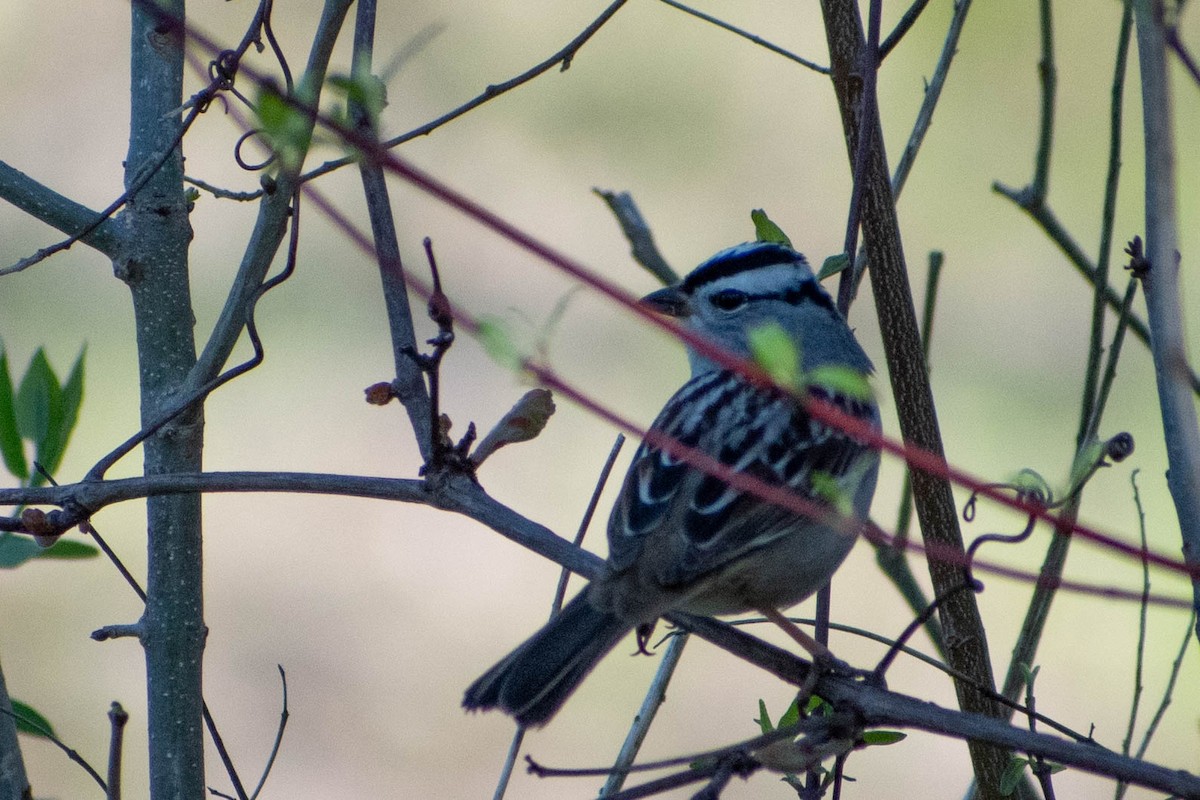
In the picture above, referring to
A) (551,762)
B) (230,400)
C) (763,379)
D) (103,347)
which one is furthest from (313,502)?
(763,379)

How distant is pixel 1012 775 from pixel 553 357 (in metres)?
4.38

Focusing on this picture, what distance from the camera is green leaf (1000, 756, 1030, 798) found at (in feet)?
8.44

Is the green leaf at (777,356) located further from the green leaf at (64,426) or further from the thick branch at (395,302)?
the green leaf at (64,426)

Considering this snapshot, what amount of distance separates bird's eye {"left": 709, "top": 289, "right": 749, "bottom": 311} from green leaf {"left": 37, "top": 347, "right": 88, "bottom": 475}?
6.21 ft

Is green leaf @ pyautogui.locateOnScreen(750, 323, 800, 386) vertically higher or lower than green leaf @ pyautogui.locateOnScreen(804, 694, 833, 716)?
lower

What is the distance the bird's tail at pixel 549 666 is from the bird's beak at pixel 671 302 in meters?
1.36

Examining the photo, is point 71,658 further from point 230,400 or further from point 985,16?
point 985,16

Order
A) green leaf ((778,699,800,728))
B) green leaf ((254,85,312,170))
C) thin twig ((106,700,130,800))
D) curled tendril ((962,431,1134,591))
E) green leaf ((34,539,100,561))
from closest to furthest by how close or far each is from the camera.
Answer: green leaf ((254,85,312,170)), curled tendril ((962,431,1134,591)), thin twig ((106,700,130,800)), green leaf ((778,699,800,728)), green leaf ((34,539,100,561))

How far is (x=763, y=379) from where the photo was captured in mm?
1454

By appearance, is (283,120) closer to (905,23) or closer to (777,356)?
(777,356)

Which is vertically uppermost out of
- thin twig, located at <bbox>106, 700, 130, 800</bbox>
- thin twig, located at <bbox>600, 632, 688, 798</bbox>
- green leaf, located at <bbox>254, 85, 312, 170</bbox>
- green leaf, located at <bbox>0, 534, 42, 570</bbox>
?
green leaf, located at <bbox>0, 534, 42, 570</bbox>

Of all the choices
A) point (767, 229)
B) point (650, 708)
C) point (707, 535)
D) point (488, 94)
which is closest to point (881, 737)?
point (650, 708)

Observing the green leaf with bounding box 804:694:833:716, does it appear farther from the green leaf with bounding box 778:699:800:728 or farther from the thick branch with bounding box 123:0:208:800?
the thick branch with bounding box 123:0:208:800

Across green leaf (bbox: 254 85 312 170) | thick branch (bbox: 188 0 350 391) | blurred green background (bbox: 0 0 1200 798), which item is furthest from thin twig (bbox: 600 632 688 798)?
blurred green background (bbox: 0 0 1200 798)
